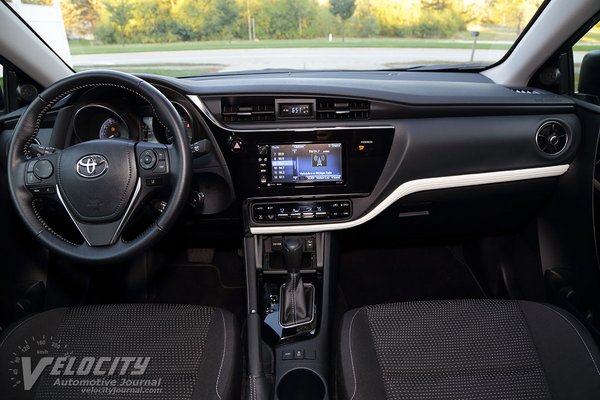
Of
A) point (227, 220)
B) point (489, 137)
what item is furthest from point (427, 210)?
point (227, 220)

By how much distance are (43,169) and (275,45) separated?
1.13m

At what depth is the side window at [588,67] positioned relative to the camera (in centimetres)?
202

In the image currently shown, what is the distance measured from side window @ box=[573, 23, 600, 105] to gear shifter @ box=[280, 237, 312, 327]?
1371 millimetres

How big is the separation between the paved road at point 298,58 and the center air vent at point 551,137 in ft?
1.50

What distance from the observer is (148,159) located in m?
1.53

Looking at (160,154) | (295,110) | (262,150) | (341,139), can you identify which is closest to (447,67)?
(341,139)

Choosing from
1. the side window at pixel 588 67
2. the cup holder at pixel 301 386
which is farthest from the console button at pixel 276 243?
the side window at pixel 588 67

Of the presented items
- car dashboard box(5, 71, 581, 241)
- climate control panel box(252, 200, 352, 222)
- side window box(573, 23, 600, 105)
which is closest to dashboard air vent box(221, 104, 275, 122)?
car dashboard box(5, 71, 581, 241)

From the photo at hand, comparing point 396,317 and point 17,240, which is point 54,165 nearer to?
point 17,240

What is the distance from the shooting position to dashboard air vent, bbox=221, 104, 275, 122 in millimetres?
1871

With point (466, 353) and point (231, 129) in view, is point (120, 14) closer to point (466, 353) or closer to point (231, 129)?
point (231, 129)

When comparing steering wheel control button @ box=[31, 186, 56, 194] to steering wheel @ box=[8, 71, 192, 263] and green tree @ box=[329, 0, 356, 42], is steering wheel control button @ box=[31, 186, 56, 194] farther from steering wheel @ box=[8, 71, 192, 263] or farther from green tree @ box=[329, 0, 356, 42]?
green tree @ box=[329, 0, 356, 42]

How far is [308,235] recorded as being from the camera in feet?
7.13

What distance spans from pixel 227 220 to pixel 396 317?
0.85 m
